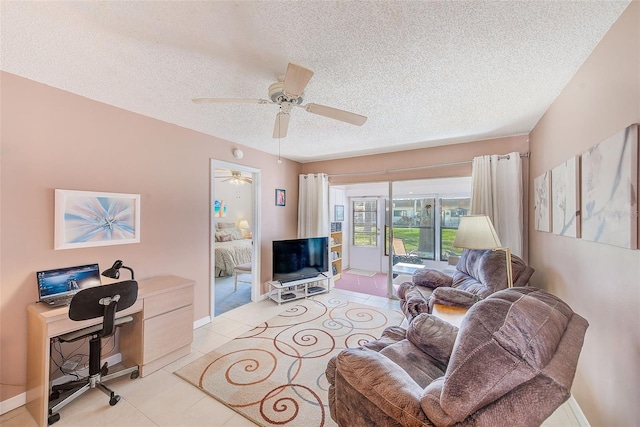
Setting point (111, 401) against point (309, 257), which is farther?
point (309, 257)

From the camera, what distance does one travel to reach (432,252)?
5.46 m

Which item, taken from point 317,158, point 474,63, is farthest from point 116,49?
point 317,158

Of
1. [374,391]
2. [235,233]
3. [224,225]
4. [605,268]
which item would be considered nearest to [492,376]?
[374,391]

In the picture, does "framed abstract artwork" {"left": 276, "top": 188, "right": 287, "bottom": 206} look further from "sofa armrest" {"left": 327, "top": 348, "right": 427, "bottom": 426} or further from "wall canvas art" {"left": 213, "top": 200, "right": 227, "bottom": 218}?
"sofa armrest" {"left": 327, "top": 348, "right": 427, "bottom": 426}

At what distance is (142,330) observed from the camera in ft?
7.18

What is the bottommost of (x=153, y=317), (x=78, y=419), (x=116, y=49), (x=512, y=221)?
(x=78, y=419)

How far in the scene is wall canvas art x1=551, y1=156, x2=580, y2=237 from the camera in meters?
1.66

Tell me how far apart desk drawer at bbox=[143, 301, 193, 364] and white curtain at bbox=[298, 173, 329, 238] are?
255 centimetres

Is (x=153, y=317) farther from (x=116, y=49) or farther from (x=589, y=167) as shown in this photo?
(x=589, y=167)

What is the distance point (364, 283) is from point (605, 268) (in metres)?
3.95

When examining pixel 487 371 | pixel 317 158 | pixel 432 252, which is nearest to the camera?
pixel 487 371

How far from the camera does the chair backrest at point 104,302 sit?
1.72m

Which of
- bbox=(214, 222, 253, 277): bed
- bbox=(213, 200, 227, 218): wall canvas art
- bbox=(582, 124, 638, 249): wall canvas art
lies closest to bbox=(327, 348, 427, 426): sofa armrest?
bbox=(582, 124, 638, 249): wall canvas art

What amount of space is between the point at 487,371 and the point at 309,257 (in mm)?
3523
